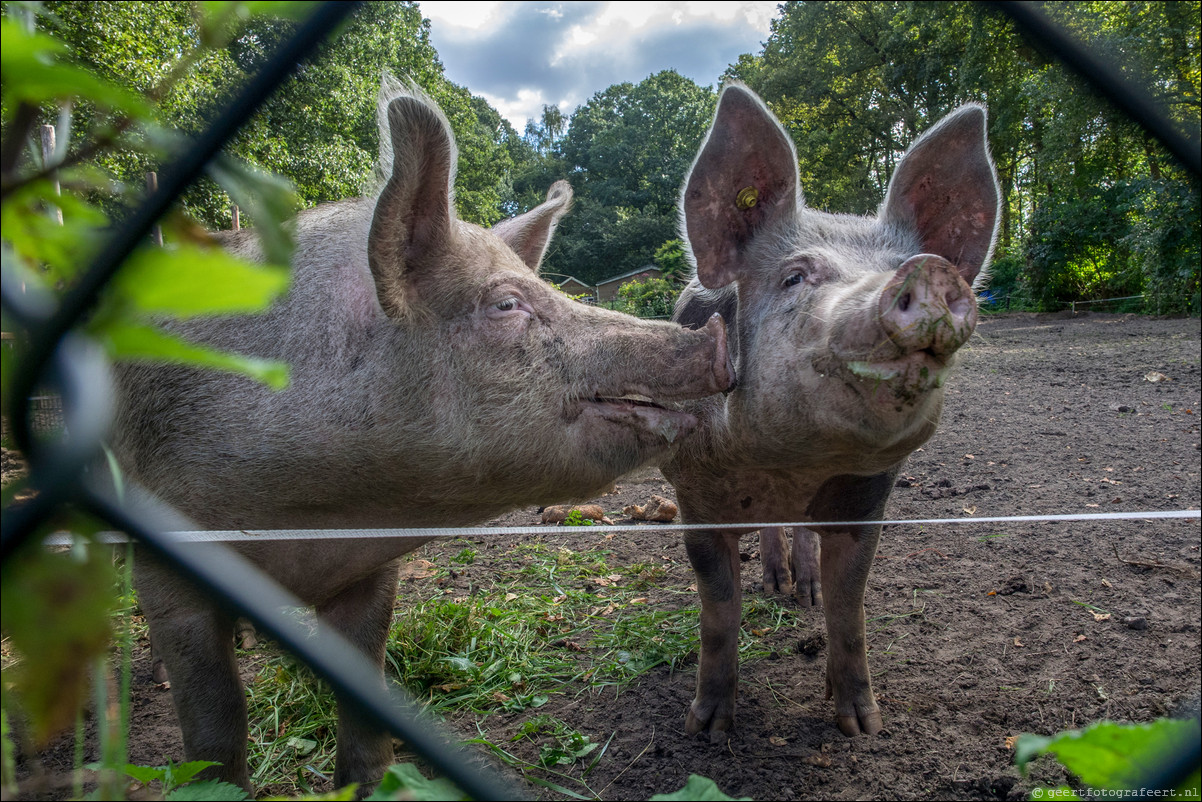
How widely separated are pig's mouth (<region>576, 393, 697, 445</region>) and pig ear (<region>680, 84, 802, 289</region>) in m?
0.84

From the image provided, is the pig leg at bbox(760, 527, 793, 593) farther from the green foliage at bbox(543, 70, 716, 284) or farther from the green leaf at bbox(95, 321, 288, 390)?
the green foliage at bbox(543, 70, 716, 284)

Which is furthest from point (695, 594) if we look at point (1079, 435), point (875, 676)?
point (1079, 435)

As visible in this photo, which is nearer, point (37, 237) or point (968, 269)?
point (37, 237)

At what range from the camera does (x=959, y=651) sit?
3543 mm

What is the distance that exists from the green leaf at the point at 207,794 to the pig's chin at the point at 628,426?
1364 millimetres

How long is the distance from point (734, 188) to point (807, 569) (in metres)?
2.34

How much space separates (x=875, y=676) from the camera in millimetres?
3410

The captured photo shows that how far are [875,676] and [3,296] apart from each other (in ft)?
11.5

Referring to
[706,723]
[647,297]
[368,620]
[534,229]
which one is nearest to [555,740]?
[706,723]

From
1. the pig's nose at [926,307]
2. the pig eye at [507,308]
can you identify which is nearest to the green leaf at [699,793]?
the pig's nose at [926,307]

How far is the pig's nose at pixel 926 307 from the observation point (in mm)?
1876

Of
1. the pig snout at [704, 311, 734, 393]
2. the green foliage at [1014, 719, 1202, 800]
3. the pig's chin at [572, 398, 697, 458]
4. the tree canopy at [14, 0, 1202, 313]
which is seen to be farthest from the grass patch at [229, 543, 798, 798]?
the tree canopy at [14, 0, 1202, 313]

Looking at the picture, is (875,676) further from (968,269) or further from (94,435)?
(94,435)

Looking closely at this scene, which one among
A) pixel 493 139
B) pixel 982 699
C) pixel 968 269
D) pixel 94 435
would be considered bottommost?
pixel 982 699
